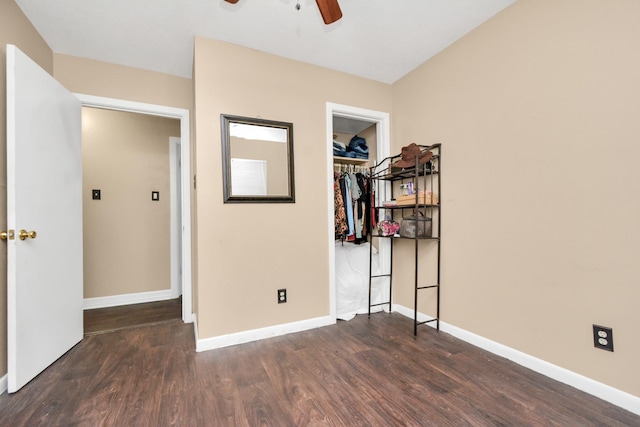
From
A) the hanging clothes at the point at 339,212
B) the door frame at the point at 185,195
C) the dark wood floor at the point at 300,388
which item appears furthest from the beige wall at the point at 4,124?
the hanging clothes at the point at 339,212

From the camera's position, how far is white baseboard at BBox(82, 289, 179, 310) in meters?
3.04

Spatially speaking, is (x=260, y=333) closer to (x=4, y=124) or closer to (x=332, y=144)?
(x=332, y=144)

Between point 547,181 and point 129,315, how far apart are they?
12.5 feet

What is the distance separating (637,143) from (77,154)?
368 cm

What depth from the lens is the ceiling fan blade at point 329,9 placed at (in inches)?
56.0

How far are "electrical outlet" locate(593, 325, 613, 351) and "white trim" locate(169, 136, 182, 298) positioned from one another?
3822 mm

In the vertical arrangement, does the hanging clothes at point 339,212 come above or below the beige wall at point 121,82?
below

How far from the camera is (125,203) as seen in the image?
3240mm

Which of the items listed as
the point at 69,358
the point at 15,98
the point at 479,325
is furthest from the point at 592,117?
the point at 69,358

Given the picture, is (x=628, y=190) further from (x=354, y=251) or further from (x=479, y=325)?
(x=354, y=251)

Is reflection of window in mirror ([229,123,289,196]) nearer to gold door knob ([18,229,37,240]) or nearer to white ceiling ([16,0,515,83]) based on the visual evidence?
white ceiling ([16,0,515,83])

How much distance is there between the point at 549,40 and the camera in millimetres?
1669

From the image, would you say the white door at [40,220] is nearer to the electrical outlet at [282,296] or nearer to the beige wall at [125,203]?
the beige wall at [125,203]

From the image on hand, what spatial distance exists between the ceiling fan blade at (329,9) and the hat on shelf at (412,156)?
1212mm
